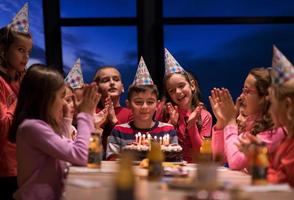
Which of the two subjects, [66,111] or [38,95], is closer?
[38,95]

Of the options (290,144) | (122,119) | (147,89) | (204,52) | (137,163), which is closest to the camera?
(290,144)

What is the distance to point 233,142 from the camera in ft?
8.38

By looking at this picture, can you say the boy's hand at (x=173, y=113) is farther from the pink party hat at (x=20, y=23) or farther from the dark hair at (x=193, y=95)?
the pink party hat at (x=20, y=23)

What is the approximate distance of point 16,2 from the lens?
498 centimetres

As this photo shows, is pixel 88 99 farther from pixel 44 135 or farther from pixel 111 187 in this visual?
pixel 111 187

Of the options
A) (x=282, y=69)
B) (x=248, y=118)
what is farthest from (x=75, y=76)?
(x=282, y=69)

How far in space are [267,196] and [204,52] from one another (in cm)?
424

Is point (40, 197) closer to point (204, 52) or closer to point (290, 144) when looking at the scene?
point (290, 144)

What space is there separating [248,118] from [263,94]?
0.16 metres

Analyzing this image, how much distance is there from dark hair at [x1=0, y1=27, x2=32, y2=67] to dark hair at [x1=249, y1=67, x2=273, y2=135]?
140cm

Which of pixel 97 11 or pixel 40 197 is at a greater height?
pixel 97 11

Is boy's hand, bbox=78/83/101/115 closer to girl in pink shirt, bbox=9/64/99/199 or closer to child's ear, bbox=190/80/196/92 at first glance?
girl in pink shirt, bbox=9/64/99/199

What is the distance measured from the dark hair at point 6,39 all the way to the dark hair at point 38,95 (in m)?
0.57

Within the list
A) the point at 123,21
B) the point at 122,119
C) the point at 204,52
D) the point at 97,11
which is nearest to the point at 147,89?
the point at 122,119
